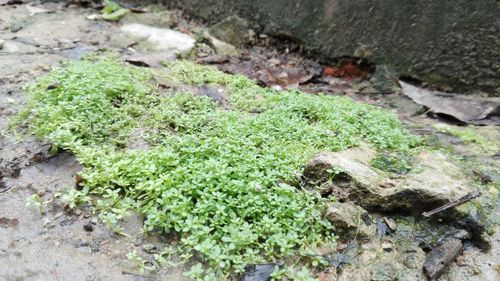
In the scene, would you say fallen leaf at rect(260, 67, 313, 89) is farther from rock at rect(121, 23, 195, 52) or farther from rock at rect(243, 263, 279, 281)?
rock at rect(243, 263, 279, 281)

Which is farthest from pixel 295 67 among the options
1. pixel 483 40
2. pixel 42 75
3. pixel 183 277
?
pixel 183 277

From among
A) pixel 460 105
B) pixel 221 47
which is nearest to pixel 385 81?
pixel 460 105

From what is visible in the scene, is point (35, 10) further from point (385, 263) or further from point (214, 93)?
point (385, 263)

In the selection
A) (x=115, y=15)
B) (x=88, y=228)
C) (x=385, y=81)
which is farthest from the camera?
(x=115, y=15)

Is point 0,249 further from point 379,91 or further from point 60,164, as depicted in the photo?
point 379,91

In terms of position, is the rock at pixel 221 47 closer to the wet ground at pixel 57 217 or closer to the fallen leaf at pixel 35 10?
the wet ground at pixel 57 217

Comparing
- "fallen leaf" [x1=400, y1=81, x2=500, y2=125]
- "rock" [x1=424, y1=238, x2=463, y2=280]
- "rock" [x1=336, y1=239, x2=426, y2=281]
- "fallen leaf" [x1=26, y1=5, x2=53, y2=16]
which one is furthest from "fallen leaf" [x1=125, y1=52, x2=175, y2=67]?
"rock" [x1=424, y1=238, x2=463, y2=280]
